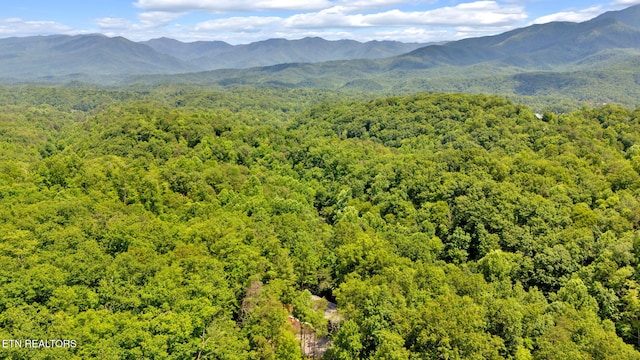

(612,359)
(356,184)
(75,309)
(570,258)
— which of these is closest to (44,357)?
(75,309)

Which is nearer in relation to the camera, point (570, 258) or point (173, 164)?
point (570, 258)

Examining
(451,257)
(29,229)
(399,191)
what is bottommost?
(451,257)

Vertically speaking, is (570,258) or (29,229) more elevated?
(29,229)

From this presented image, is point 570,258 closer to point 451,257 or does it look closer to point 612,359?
point 451,257

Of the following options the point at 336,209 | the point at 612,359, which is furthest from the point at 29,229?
the point at 612,359

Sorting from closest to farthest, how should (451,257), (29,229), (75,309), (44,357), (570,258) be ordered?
(44,357), (75,309), (29,229), (570,258), (451,257)

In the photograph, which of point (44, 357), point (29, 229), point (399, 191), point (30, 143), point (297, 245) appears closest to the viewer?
point (44, 357)
